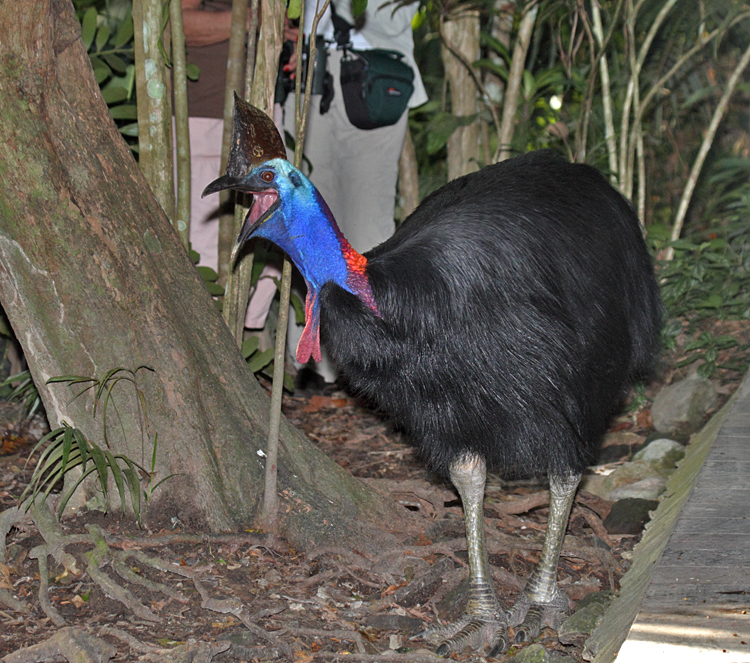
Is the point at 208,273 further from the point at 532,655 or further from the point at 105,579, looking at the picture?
the point at 532,655

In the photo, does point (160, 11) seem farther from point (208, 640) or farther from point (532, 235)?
point (208, 640)

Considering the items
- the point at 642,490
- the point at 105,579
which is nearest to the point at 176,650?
the point at 105,579

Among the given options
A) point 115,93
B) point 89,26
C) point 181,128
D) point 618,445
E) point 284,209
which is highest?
point 89,26

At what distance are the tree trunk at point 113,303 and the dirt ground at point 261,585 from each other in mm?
129

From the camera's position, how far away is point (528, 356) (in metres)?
2.37

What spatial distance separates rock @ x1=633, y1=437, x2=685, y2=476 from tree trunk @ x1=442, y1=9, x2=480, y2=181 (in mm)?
2110

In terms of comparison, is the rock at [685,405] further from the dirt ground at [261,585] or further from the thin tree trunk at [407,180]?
the thin tree trunk at [407,180]

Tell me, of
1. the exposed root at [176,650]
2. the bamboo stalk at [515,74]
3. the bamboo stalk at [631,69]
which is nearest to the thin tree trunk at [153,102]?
the exposed root at [176,650]

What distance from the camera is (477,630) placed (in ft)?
8.39

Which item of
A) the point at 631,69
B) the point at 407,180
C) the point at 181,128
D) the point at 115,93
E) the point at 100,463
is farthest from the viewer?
the point at 407,180

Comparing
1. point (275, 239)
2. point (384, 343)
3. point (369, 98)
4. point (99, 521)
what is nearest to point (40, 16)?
point (275, 239)

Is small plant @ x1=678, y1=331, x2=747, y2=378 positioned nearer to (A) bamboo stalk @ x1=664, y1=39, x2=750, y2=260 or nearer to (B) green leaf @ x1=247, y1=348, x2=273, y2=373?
(A) bamboo stalk @ x1=664, y1=39, x2=750, y2=260

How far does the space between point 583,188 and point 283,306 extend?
1.06 metres

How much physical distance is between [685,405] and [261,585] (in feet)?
8.25
